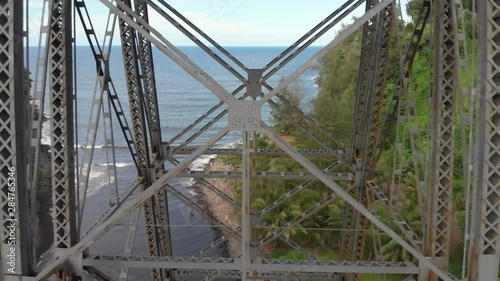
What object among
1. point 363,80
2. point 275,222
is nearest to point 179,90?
point 275,222

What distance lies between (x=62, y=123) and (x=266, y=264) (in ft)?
8.98

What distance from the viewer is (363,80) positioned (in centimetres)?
913

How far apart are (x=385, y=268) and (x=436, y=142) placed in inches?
58.2

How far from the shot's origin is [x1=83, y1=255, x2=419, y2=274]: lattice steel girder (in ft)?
16.4

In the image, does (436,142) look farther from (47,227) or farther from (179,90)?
(179,90)

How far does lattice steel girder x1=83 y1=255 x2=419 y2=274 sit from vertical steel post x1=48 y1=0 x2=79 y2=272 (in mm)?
534

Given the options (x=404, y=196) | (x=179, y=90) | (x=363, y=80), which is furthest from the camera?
(x=179, y=90)

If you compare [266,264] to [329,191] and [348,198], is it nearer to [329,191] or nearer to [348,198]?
[348,198]

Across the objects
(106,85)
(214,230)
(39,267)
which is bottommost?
(214,230)

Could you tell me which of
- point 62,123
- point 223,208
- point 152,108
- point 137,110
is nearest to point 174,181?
point 223,208

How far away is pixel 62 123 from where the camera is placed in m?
5.14

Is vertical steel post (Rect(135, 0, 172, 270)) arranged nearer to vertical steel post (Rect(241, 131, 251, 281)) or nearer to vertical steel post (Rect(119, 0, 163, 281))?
vertical steel post (Rect(119, 0, 163, 281))

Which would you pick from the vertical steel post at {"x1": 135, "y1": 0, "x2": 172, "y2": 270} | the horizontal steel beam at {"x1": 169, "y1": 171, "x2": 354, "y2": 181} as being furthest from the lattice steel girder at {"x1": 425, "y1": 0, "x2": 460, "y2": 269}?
the vertical steel post at {"x1": 135, "y1": 0, "x2": 172, "y2": 270}

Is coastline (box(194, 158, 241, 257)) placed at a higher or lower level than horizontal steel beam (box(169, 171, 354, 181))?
lower
